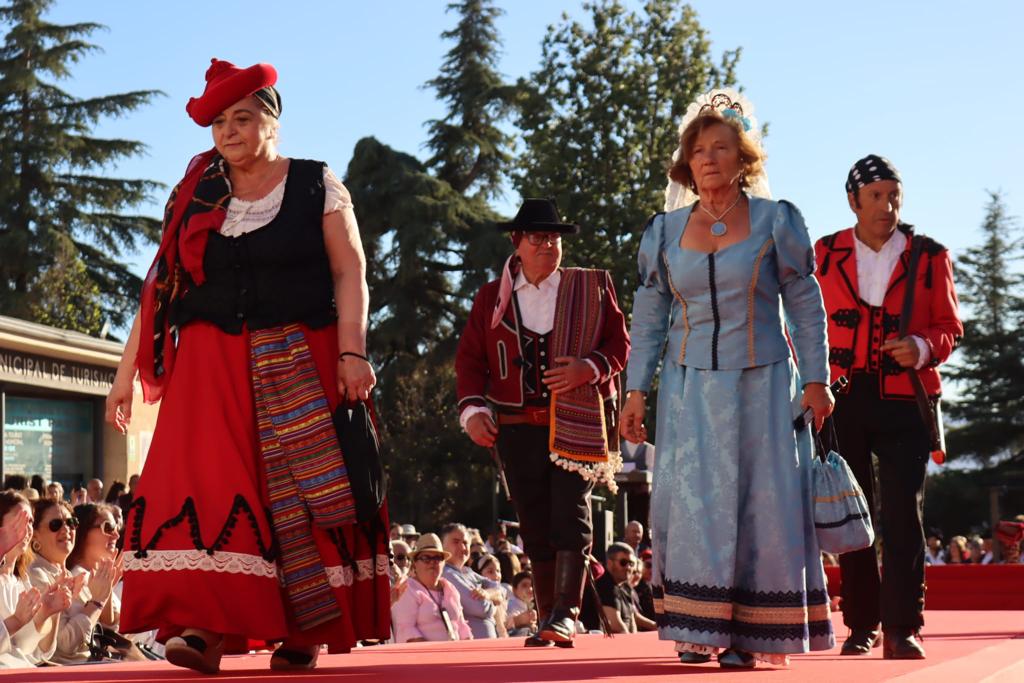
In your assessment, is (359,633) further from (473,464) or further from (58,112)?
(58,112)

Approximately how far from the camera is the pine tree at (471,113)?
4153 cm

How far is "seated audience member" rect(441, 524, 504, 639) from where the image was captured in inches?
477

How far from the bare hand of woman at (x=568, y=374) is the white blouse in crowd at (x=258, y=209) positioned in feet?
6.97

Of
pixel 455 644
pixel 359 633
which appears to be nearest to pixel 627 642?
pixel 455 644

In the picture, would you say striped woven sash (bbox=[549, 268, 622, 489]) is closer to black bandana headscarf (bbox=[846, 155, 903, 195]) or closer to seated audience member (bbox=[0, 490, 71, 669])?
black bandana headscarf (bbox=[846, 155, 903, 195])

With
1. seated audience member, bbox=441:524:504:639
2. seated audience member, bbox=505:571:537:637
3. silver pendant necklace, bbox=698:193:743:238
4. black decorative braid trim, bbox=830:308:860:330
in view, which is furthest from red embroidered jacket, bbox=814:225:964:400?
seated audience member, bbox=505:571:537:637

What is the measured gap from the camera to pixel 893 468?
6.77 meters

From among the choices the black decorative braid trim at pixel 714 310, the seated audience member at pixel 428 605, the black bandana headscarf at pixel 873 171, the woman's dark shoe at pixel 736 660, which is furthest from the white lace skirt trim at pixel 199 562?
the seated audience member at pixel 428 605

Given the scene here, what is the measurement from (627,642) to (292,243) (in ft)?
10.5

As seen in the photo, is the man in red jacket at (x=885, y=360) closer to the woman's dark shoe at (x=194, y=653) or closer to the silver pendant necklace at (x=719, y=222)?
the silver pendant necklace at (x=719, y=222)

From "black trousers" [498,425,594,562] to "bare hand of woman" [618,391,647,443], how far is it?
1.67 metres

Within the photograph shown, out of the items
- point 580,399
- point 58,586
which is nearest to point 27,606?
point 58,586

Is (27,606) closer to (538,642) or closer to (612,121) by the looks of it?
(538,642)

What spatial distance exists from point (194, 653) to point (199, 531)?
1.24 feet
